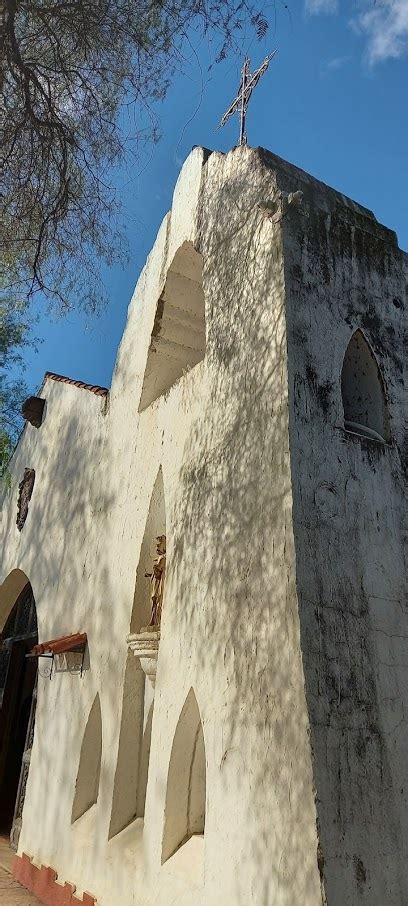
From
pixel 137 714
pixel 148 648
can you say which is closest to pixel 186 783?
pixel 148 648

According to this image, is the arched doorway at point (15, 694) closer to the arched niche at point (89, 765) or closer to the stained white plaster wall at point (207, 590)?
the stained white plaster wall at point (207, 590)

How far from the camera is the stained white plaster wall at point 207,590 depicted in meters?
3.53

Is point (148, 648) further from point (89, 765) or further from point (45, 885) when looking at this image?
point (45, 885)

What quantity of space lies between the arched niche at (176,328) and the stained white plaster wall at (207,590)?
142mm

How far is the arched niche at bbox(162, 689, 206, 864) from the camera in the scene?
4.47 m

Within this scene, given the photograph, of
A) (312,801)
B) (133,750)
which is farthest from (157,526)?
(312,801)

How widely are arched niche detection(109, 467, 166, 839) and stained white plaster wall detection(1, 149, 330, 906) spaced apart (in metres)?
0.08

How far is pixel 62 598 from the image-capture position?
7.93 m

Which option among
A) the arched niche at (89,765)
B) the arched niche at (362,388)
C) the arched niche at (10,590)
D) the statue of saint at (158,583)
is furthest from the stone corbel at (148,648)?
the arched niche at (10,590)

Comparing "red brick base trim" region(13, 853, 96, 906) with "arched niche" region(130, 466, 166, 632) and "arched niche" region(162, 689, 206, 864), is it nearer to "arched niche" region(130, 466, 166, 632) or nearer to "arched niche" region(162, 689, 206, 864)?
"arched niche" region(162, 689, 206, 864)

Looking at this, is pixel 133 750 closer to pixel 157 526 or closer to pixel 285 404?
pixel 157 526

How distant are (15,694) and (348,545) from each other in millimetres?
8827

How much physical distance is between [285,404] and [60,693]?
474 cm

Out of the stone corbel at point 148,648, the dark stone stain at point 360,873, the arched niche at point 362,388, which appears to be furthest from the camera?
the stone corbel at point 148,648
